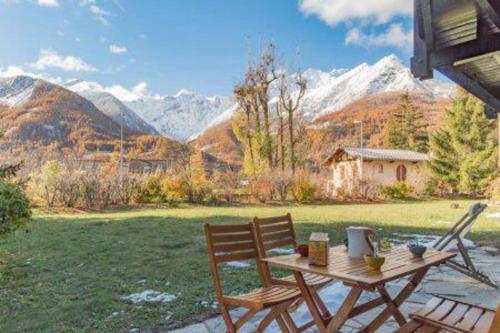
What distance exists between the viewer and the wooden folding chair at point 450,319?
1.76 m

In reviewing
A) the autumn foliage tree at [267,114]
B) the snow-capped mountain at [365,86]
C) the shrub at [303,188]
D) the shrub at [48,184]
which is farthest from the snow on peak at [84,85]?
the shrub at [303,188]

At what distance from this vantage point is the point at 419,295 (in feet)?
11.1

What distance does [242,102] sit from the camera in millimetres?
19188

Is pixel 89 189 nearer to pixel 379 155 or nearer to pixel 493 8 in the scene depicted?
pixel 493 8

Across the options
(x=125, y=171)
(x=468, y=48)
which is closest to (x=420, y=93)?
(x=125, y=171)

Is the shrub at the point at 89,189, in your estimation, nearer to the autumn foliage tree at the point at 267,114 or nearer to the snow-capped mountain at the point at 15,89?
the autumn foliage tree at the point at 267,114

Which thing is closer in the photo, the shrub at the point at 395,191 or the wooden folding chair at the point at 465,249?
the wooden folding chair at the point at 465,249

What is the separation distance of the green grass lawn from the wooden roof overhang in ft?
9.35

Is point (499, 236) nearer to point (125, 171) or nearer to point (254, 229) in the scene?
point (254, 229)

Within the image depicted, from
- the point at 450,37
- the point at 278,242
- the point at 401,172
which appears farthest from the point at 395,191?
the point at 278,242

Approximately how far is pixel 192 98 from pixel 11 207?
216ft

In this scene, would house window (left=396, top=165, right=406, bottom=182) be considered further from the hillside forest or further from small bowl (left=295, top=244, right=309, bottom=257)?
small bowl (left=295, top=244, right=309, bottom=257)

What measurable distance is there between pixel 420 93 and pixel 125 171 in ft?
112

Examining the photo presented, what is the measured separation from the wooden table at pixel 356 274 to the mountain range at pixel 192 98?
2724cm
